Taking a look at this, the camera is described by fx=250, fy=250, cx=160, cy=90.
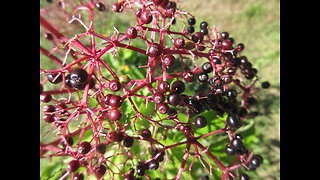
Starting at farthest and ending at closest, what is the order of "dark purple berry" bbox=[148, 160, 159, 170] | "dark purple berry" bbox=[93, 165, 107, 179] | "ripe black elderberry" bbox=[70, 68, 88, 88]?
"dark purple berry" bbox=[148, 160, 159, 170]
"dark purple berry" bbox=[93, 165, 107, 179]
"ripe black elderberry" bbox=[70, 68, 88, 88]

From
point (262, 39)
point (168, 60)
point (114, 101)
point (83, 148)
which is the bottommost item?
point (83, 148)

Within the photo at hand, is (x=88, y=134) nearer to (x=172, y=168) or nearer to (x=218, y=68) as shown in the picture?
(x=172, y=168)

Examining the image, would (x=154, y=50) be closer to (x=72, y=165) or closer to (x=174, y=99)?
(x=174, y=99)

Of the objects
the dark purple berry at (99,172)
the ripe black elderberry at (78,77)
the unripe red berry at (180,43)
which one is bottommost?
the dark purple berry at (99,172)

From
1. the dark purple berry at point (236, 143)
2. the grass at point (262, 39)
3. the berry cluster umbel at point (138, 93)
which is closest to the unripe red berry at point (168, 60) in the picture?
the berry cluster umbel at point (138, 93)

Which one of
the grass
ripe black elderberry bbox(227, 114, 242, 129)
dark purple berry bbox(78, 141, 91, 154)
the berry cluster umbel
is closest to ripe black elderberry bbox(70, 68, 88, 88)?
the berry cluster umbel

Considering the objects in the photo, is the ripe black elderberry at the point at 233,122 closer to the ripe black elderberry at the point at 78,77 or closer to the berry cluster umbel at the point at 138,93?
the berry cluster umbel at the point at 138,93

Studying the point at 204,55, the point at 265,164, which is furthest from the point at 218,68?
the point at 265,164

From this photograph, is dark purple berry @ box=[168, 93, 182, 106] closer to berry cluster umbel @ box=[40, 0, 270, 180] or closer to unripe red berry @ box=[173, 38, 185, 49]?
berry cluster umbel @ box=[40, 0, 270, 180]

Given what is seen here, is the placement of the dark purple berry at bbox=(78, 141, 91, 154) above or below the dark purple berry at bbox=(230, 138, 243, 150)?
above

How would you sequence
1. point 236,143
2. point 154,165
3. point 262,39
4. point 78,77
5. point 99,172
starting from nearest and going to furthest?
point 78,77 < point 99,172 < point 154,165 < point 236,143 < point 262,39

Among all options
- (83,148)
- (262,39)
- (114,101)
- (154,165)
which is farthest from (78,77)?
(262,39)
